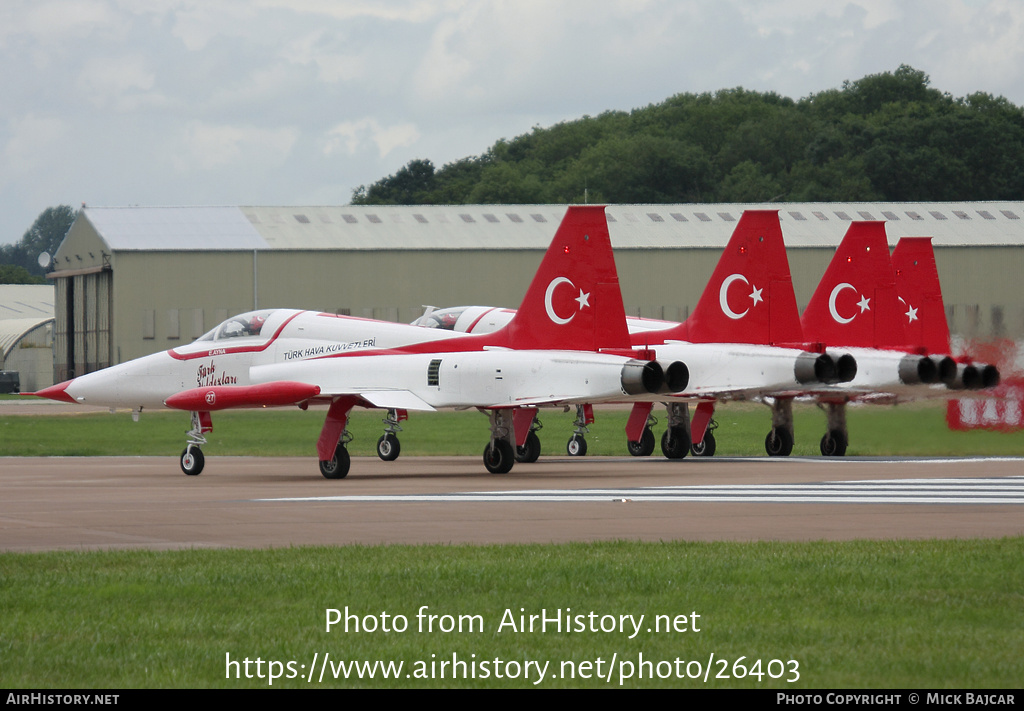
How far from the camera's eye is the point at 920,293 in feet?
102

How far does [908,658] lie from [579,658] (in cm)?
173

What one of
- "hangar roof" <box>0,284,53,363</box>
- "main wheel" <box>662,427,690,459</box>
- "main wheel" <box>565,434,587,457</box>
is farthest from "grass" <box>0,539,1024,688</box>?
"hangar roof" <box>0,284,53,363</box>

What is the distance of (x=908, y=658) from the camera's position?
7402 millimetres

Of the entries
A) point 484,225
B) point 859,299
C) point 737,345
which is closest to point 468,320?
point 737,345

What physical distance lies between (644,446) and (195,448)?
1012cm

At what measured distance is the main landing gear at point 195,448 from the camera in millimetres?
23969

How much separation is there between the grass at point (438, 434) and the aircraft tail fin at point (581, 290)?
747 centimetres

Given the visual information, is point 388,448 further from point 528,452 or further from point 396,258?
point 396,258

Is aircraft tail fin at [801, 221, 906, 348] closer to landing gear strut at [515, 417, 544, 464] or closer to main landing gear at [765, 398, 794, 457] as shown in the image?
main landing gear at [765, 398, 794, 457]

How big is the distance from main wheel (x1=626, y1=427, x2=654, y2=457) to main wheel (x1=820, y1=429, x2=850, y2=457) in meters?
3.58

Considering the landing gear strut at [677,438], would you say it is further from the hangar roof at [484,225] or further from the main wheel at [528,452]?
the hangar roof at [484,225]

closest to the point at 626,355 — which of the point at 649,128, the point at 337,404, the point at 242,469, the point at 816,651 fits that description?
the point at 337,404

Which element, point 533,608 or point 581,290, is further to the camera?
point 581,290

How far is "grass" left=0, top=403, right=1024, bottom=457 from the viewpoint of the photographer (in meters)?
26.7
